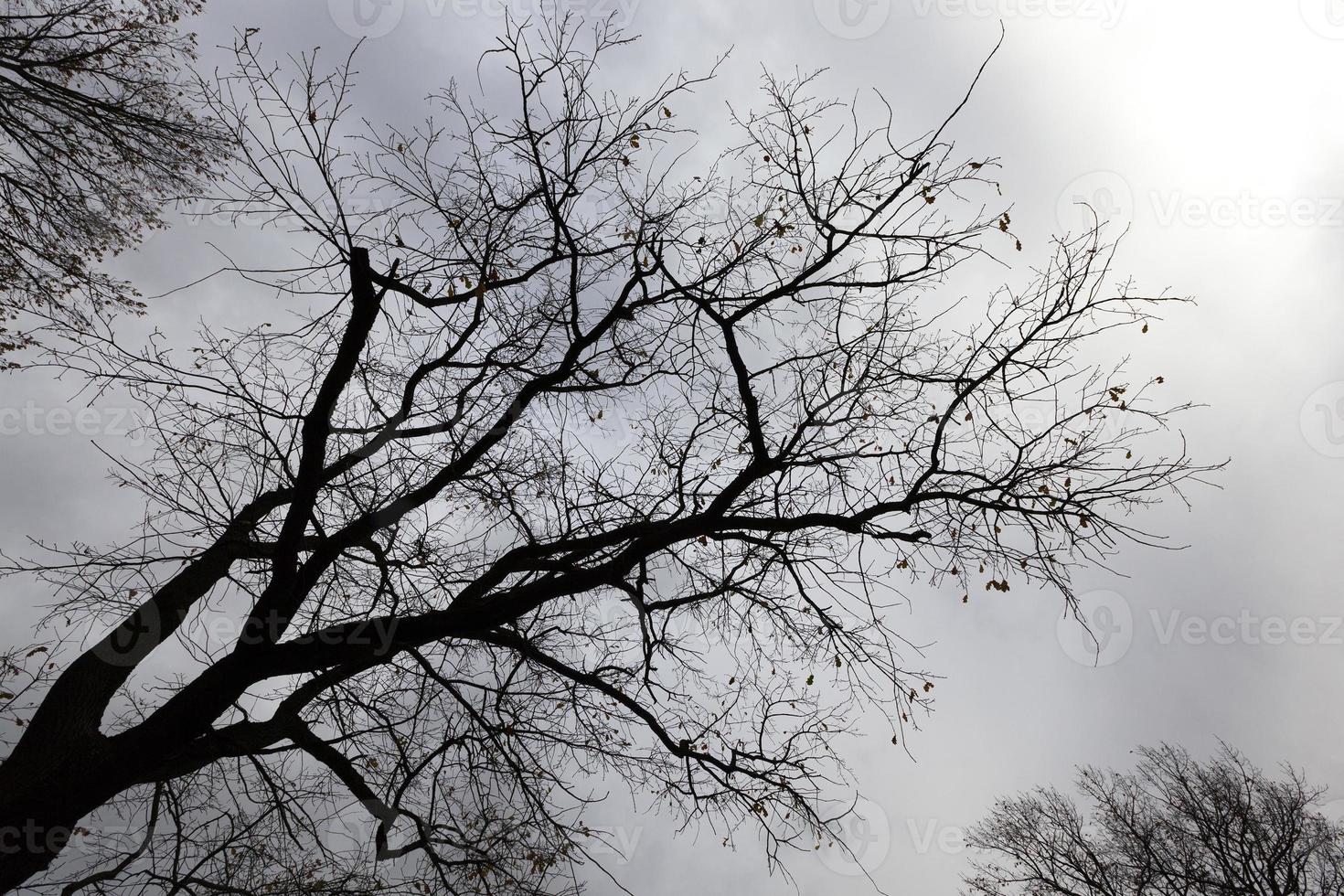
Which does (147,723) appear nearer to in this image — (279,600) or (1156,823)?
(279,600)

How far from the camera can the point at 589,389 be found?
6.16 metres

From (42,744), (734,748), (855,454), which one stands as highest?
(855,454)

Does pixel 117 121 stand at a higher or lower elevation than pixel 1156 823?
higher

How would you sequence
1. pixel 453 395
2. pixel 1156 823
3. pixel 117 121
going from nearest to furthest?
pixel 453 395
pixel 117 121
pixel 1156 823

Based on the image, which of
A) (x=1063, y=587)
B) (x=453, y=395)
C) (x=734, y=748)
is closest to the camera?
(x=1063, y=587)

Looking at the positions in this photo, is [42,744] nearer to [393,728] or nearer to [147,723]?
[147,723]

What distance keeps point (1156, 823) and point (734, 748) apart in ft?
47.8

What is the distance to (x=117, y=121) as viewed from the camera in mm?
7285

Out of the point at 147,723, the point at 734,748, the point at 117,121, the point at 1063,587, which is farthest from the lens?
the point at 117,121

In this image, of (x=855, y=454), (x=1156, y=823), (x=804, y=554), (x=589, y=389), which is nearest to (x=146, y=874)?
(x=589, y=389)

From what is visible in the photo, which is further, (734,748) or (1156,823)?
(1156,823)

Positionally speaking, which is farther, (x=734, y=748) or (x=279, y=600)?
(x=734, y=748)

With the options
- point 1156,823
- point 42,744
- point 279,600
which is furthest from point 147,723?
point 1156,823

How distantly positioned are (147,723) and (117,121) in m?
6.11
